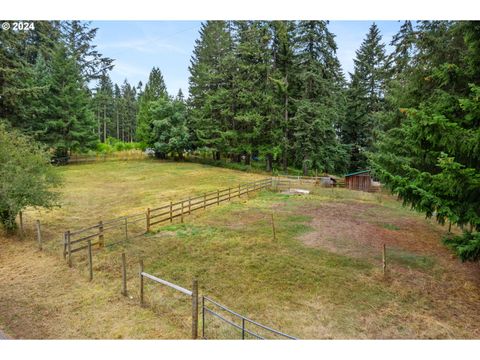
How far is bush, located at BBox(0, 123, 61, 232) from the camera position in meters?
10.1

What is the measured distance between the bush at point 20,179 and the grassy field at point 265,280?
141cm

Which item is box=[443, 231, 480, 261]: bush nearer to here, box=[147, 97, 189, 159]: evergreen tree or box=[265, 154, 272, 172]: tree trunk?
box=[265, 154, 272, 172]: tree trunk

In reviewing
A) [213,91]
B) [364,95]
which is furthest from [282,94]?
[364,95]

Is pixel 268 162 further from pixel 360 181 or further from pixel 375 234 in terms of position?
pixel 375 234

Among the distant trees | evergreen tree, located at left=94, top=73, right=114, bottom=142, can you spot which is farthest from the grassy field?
evergreen tree, located at left=94, top=73, right=114, bottom=142

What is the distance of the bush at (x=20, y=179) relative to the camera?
10141 mm

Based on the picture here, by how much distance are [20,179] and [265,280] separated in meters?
9.09

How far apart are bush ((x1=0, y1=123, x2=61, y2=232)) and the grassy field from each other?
141cm

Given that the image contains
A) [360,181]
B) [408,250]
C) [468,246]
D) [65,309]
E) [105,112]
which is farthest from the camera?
[105,112]

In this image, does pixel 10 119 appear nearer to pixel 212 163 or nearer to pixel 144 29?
pixel 212 163

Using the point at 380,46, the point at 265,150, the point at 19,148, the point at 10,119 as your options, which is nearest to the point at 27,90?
the point at 10,119

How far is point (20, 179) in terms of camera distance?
10.3 metres

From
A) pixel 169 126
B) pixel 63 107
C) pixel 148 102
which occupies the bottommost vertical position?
pixel 169 126

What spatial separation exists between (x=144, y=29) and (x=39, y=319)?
6891 mm
